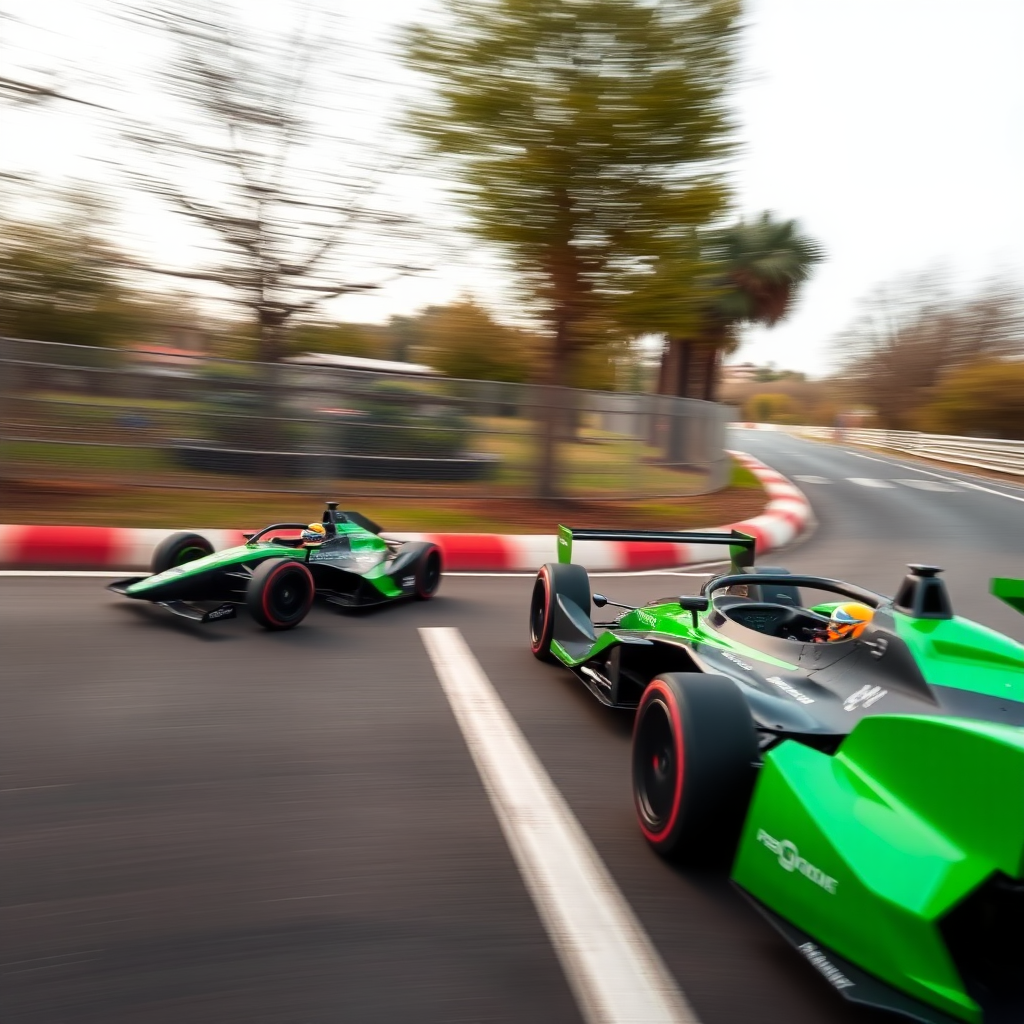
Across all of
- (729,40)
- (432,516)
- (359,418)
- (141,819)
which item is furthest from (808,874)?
(729,40)

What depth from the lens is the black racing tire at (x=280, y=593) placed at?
5.41m

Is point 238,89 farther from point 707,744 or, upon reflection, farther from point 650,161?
point 707,744

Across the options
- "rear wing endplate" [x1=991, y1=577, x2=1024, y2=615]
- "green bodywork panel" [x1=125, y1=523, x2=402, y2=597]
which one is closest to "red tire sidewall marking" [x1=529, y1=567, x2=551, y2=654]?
"green bodywork panel" [x1=125, y1=523, x2=402, y2=597]

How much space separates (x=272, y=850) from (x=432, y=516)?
24.4ft

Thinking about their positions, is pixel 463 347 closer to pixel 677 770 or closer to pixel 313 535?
pixel 313 535

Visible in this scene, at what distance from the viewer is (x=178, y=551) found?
243 inches

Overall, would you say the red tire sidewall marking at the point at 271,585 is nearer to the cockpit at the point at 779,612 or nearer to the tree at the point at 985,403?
the cockpit at the point at 779,612

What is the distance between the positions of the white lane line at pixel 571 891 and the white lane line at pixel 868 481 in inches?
626

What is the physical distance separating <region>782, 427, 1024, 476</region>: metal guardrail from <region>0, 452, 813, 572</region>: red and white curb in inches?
564

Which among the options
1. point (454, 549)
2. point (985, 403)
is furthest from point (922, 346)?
point (454, 549)

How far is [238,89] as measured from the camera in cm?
1209

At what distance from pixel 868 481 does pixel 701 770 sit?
17.9 m

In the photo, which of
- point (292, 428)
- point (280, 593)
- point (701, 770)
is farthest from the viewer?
point (292, 428)

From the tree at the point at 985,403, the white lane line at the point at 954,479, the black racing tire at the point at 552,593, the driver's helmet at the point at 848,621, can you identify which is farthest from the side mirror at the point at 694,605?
the tree at the point at 985,403
